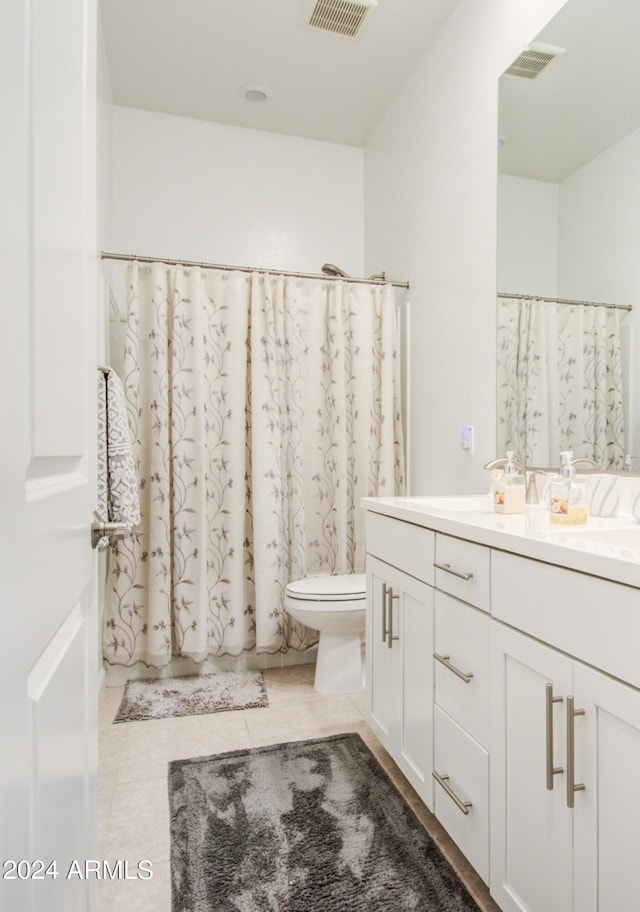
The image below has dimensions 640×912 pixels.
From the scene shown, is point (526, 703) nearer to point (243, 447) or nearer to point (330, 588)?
point (330, 588)

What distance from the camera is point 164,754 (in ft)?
5.81

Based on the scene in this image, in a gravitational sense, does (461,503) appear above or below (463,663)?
above

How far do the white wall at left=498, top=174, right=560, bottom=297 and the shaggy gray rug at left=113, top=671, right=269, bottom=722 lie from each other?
1.87m

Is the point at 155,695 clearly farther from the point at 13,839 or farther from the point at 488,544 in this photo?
the point at 13,839

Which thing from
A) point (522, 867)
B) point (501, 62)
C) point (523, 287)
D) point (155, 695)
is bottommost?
point (155, 695)

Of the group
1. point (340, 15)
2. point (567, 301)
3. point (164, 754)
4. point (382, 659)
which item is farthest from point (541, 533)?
point (340, 15)

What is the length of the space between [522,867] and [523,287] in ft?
5.26

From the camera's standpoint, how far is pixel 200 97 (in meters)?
2.71

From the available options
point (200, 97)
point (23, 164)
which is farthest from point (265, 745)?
point (200, 97)

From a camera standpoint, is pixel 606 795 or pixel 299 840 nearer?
pixel 606 795

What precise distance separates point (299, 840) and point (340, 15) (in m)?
2.92

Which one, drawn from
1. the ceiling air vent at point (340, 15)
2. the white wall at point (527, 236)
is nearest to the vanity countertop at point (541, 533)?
the white wall at point (527, 236)

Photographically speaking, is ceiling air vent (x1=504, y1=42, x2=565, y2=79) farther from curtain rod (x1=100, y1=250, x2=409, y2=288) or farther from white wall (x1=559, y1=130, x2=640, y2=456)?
curtain rod (x1=100, y1=250, x2=409, y2=288)

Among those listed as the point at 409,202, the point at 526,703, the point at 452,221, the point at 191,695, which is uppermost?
the point at 409,202
